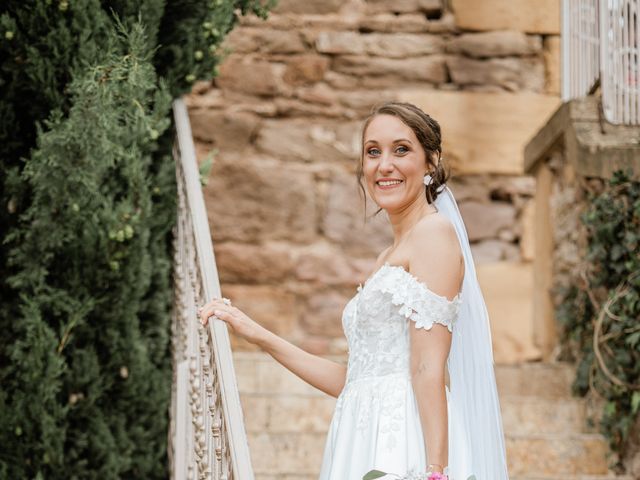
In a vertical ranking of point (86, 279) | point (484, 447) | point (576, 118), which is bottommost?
point (484, 447)

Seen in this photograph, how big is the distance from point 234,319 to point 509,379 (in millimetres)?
2977

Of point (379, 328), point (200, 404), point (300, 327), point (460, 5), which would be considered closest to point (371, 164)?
point (379, 328)

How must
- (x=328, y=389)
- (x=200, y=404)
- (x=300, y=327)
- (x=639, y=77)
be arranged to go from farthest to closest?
1. (x=300, y=327)
2. (x=639, y=77)
3. (x=200, y=404)
4. (x=328, y=389)

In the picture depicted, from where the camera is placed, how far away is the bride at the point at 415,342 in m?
2.35

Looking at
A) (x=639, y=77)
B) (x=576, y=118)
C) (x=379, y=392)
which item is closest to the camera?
(x=379, y=392)

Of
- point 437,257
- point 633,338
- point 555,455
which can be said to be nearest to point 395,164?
point 437,257

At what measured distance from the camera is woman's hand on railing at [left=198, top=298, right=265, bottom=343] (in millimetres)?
2688

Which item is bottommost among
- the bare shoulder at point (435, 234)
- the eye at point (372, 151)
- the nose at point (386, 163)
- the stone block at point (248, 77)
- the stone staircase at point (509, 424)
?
the stone staircase at point (509, 424)

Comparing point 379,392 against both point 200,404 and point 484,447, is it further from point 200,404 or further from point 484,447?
point 200,404

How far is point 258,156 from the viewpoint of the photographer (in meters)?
7.20

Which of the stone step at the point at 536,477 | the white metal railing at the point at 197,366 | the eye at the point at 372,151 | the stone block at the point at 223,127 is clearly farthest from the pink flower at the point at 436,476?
the stone block at the point at 223,127

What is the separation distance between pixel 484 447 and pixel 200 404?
1.00m

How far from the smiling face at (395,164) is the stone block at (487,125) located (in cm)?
469

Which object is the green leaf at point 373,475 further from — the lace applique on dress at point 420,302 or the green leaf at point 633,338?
the green leaf at point 633,338
